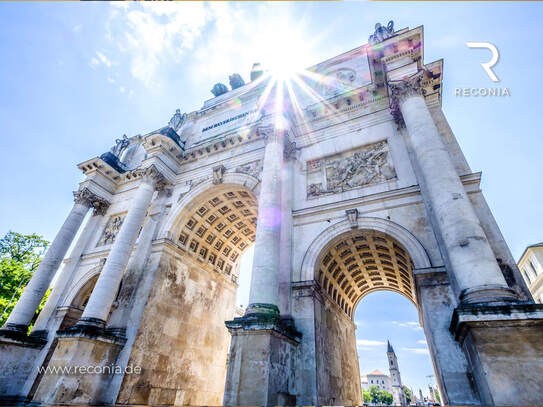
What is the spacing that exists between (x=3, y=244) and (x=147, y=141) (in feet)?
73.5

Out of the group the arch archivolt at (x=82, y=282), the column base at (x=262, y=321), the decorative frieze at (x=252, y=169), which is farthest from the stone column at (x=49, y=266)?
the column base at (x=262, y=321)

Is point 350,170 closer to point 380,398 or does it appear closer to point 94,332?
point 94,332

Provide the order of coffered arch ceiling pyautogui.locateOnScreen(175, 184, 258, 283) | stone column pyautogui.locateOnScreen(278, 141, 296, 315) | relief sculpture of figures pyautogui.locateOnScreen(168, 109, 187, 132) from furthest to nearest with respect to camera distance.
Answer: relief sculpture of figures pyautogui.locateOnScreen(168, 109, 187, 132), coffered arch ceiling pyautogui.locateOnScreen(175, 184, 258, 283), stone column pyautogui.locateOnScreen(278, 141, 296, 315)

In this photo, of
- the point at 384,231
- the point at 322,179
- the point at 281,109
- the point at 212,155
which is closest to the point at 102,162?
the point at 212,155

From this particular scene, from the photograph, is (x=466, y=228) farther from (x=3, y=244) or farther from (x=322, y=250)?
(x=3, y=244)

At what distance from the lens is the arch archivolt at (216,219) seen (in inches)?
594

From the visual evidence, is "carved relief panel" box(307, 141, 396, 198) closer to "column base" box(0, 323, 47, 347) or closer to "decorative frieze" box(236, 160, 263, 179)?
"decorative frieze" box(236, 160, 263, 179)

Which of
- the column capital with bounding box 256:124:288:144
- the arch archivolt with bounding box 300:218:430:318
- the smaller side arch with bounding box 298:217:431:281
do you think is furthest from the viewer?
the column capital with bounding box 256:124:288:144

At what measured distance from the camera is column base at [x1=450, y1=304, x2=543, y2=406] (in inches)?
188

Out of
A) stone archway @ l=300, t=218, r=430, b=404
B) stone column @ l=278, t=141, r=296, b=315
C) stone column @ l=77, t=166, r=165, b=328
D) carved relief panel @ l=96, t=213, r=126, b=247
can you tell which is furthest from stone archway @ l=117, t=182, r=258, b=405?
stone archway @ l=300, t=218, r=430, b=404

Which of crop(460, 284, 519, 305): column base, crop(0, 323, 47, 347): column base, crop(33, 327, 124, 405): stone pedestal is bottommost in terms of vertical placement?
crop(33, 327, 124, 405): stone pedestal

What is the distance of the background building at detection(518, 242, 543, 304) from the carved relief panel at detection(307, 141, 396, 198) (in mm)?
32785

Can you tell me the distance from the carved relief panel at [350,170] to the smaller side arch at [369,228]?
1.84m

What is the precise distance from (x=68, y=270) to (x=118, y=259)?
20.0 feet
